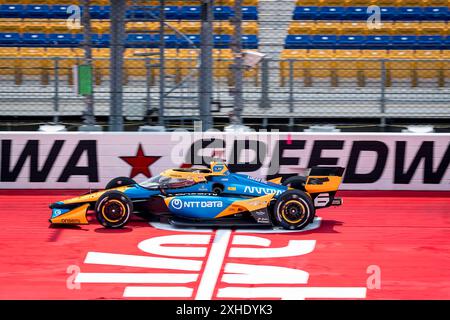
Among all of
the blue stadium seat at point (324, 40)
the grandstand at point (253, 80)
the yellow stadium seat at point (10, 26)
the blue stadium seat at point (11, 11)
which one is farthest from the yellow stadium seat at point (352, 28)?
the blue stadium seat at point (11, 11)

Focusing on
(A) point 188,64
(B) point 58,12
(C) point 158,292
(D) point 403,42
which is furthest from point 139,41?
(C) point 158,292

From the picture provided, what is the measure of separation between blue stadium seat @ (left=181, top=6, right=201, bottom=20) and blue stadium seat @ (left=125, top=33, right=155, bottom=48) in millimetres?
853

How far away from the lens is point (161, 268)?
7.16 meters

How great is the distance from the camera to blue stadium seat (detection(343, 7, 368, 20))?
56.2ft

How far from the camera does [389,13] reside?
17.5 metres

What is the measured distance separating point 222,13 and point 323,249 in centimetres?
777

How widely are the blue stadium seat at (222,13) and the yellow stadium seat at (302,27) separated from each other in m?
1.24

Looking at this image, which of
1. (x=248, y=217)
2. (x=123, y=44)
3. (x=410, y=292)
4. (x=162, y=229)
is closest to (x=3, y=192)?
(x=123, y=44)

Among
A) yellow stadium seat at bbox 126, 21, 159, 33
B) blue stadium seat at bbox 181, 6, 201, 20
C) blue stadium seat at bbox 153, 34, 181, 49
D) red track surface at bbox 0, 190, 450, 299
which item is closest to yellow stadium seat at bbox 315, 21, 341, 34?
blue stadium seat at bbox 181, 6, 201, 20

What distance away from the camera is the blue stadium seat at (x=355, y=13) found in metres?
17.1

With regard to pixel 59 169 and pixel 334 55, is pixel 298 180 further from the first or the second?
pixel 334 55

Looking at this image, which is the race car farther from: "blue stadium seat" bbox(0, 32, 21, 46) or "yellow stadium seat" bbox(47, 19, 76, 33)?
"yellow stadium seat" bbox(47, 19, 76, 33)

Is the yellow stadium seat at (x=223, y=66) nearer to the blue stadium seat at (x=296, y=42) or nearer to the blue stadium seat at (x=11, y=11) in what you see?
the blue stadium seat at (x=296, y=42)

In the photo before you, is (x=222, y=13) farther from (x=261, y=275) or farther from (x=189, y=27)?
(x=261, y=275)
